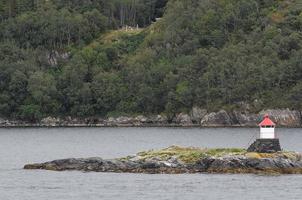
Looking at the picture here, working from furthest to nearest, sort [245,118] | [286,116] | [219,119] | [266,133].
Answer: [219,119], [245,118], [286,116], [266,133]

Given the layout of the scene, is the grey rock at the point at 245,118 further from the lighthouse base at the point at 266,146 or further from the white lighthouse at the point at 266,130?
the lighthouse base at the point at 266,146

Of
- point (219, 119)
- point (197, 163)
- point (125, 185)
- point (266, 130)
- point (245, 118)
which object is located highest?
point (266, 130)

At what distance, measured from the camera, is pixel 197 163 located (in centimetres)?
8719

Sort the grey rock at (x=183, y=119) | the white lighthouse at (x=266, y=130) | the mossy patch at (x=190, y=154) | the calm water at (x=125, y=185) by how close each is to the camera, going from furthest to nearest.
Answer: the grey rock at (x=183, y=119) < the mossy patch at (x=190, y=154) < the white lighthouse at (x=266, y=130) < the calm water at (x=125, y=185)

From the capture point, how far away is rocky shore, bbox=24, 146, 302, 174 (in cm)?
8547

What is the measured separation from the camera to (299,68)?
18775 centimetres

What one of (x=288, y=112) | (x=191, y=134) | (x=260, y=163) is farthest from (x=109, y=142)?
(x=260, y=163)

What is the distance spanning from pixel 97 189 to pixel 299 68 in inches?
4526

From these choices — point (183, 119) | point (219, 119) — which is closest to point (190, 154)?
point (219, 119)

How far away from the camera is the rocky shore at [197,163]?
280ft

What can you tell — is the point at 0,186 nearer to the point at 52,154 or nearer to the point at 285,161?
the point at 285,161

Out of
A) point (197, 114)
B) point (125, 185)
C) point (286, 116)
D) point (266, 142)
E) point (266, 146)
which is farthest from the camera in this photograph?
point (197, 114)

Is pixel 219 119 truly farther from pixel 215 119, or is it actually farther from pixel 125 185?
pixel 125 185

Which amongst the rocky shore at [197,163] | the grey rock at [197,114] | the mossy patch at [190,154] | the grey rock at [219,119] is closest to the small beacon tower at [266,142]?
the rocky shore at [197,163]
